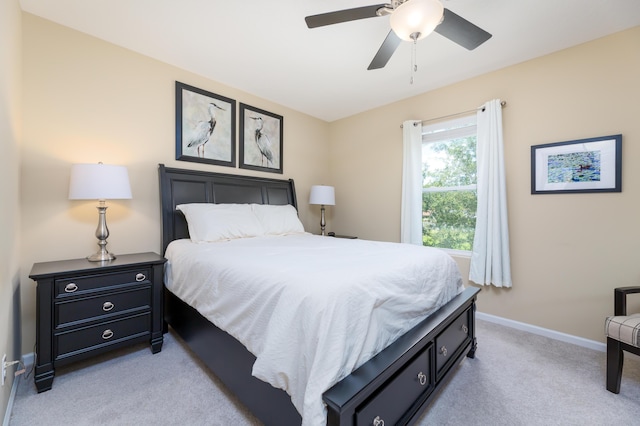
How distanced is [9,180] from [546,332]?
4.32m

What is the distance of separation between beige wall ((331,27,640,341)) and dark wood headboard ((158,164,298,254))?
233cm

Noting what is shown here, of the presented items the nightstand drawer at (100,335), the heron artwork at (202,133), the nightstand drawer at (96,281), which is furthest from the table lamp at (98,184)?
the heron artwork at (202,133)

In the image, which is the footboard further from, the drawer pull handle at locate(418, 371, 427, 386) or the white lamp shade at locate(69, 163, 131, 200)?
the white lamp shade at locate(69, 163, 131, 200)

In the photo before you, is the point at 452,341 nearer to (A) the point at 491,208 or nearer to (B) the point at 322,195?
(A) the point at 491,208

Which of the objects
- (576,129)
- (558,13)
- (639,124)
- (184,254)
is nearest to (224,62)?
(184,254)

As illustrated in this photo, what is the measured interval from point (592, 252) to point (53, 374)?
422cm

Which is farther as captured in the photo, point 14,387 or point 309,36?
point 309,36

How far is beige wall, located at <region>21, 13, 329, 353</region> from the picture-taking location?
2084 mm

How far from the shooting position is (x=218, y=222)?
260 centimetres

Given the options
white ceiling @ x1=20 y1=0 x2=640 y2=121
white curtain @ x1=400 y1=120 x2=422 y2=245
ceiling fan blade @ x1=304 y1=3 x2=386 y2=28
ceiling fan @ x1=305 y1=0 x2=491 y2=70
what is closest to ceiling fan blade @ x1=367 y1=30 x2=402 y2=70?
ceiling fan @ x1=305 y1=0 x2=491 y2=70

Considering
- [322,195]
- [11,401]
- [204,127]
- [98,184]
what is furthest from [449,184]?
[11,401]

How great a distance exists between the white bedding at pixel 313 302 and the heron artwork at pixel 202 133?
58.9 inches

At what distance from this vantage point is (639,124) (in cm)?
212

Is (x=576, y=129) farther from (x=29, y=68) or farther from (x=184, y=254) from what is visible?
(x=29, y=68)
